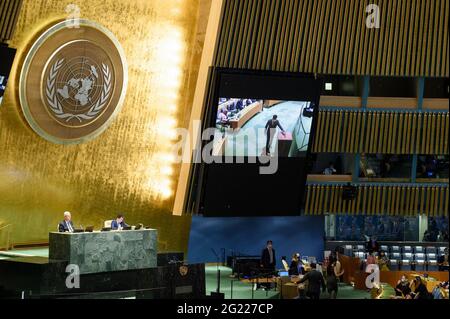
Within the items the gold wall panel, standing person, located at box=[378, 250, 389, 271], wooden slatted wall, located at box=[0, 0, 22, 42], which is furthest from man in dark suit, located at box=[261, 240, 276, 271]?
wooden slatted wall, located at box=[0, 0, 22, 42]

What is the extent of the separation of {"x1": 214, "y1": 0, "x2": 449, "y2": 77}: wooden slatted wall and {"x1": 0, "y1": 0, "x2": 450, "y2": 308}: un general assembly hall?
0.10ft

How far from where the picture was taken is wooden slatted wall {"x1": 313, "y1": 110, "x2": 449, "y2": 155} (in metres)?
19.7

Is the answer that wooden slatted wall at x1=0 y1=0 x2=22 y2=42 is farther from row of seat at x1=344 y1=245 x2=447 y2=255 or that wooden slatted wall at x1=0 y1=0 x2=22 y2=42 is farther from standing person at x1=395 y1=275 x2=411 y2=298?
row of seat at x1=344 y1=245 x2=447 y2=255

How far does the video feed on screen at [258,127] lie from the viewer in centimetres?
1817

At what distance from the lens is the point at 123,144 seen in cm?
1833

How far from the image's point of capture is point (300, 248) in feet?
71.2

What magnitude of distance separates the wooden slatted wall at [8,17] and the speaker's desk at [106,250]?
3.50 m

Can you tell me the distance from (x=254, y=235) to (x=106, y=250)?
20.7 ft

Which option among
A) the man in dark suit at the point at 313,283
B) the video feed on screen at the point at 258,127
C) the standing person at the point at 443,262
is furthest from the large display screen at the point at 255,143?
the standing person at the point at 443,262

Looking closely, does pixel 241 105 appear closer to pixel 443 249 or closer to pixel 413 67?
pixel 413 67

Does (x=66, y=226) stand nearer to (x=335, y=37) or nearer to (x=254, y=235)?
(x=254, y=235)

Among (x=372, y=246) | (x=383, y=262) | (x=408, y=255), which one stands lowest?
(x=383, y=262)

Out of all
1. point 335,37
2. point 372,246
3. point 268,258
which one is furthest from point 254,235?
point 335,37
